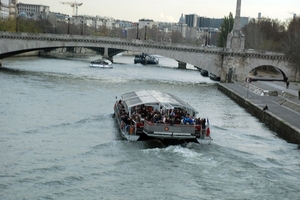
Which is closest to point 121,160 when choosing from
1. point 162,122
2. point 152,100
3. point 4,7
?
point 162,122

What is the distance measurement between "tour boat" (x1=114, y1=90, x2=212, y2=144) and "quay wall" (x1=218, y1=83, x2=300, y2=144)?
5.11 meters

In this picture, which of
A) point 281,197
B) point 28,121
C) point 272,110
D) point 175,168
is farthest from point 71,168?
point 272,110

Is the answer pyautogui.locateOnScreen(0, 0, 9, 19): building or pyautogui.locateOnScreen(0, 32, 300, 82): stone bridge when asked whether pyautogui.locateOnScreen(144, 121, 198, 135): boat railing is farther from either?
pyautogui.locateOnScreen(0, 0, 9, 19): building

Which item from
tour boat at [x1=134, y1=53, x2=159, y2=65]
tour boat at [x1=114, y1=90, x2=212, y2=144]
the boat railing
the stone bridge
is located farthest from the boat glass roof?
tour boat at [x1=134, y1=53, x2=159, y2=65]

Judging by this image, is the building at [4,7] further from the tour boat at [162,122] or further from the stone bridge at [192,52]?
the tour boat at [162,122]

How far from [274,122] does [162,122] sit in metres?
10.2

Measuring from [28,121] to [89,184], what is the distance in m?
12.5

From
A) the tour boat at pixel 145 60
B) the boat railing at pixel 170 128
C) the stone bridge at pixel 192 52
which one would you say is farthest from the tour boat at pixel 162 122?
the tour boat at pixel 145 60

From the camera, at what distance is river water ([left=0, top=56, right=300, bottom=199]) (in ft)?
70.7

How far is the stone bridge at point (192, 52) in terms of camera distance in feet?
219

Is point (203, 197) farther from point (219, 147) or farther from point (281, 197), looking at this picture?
point (219, 147)

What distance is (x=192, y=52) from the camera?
70.1 meters

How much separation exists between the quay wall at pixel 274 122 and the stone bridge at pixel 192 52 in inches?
725

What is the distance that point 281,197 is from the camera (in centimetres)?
2153
